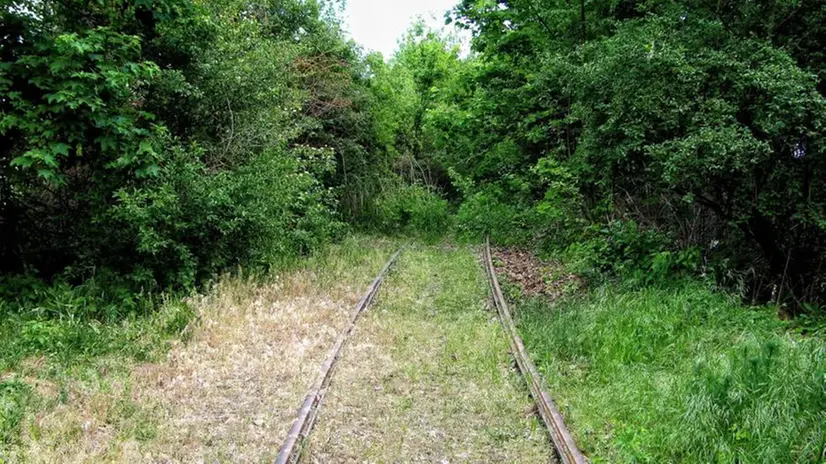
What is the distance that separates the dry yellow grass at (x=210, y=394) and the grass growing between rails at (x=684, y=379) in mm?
2787

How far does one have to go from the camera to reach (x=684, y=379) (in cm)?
525

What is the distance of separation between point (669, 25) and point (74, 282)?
983cm

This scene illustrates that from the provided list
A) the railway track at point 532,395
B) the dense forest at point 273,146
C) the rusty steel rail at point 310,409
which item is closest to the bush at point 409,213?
the dense forest at point 273,146

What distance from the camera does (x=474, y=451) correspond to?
4.57 metres

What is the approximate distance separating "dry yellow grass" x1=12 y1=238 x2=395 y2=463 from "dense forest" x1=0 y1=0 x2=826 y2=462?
23cm

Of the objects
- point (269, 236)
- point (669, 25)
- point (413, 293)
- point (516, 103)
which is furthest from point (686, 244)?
point (516, 103)

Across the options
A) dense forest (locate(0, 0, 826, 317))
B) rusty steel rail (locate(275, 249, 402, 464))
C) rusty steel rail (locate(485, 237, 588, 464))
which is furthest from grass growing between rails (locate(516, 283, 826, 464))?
rusty steel rail (locate(275, 249, 402, 464))

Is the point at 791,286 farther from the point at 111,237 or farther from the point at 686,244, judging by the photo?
the point at 111,237

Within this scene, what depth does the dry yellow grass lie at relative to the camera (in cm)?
432

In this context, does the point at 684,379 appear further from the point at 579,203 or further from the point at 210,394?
the point at 579,203

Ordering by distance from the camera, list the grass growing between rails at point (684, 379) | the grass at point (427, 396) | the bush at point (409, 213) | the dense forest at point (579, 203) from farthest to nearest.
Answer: the bush at point (409, 213) < the dense forest at point (579, 203) < the grass at point (427, 396) < the grass growing between rails at point (684, 379)

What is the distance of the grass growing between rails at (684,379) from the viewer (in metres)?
4.12

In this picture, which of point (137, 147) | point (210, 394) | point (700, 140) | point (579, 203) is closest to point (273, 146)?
point (137, 147)

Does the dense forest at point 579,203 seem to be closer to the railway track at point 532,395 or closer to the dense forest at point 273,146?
the dense forest at point 273,146
